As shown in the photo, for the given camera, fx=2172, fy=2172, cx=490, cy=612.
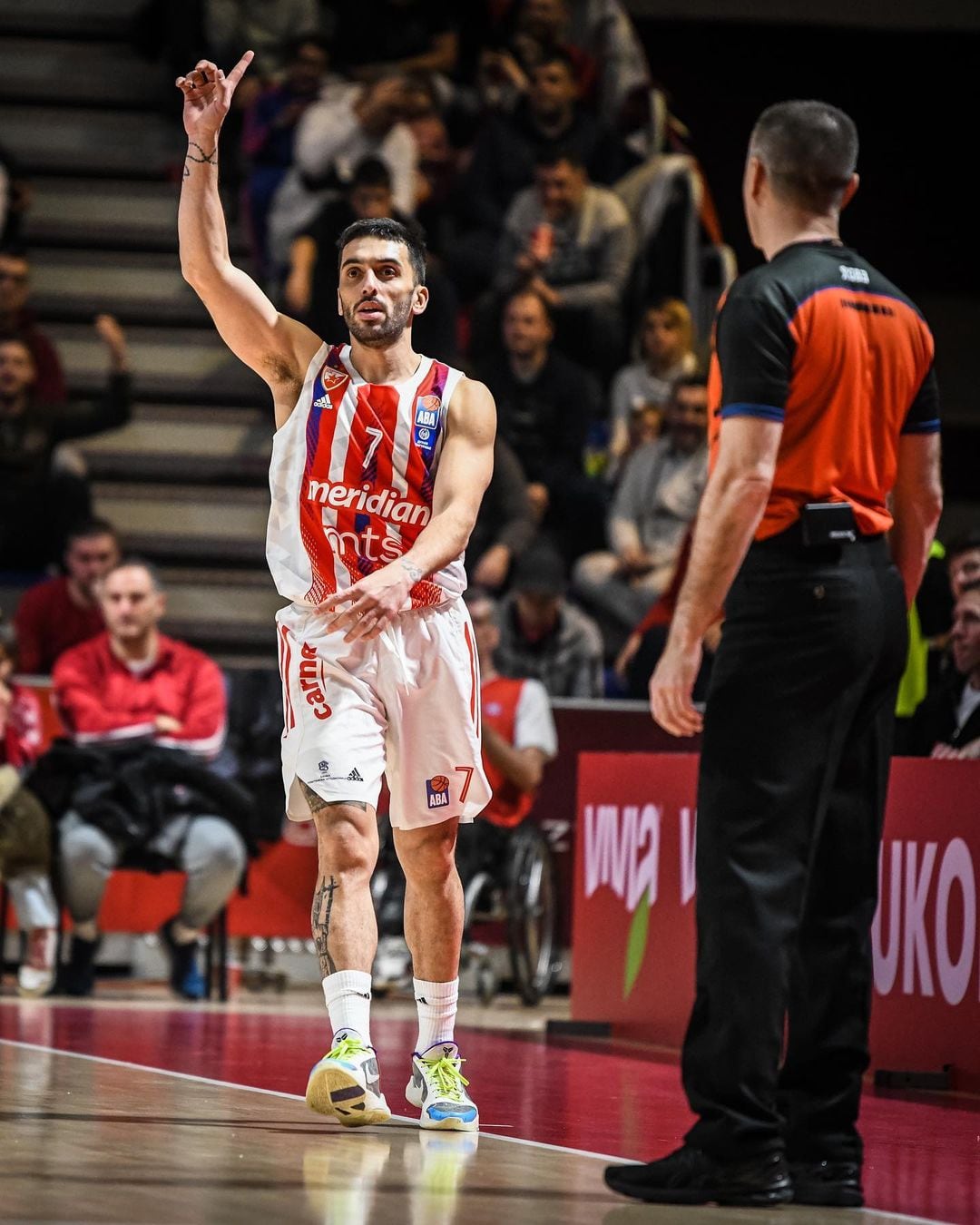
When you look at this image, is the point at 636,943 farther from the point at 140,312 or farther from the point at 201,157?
the point at 140,312

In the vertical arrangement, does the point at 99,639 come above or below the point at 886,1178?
above

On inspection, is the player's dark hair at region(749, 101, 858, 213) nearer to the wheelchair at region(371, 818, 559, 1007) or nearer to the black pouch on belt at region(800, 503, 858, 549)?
the black pouch on belt at region(800, 503, 858, 549)

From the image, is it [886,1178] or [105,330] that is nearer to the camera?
[886,1178]

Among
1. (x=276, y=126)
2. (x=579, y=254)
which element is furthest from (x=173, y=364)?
(x=579, y=254)

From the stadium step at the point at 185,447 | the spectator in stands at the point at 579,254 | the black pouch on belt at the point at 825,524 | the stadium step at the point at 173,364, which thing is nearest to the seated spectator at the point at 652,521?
the spectator in stands at the point at 579,254

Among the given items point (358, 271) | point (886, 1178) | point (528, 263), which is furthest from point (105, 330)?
point (886, 1178)

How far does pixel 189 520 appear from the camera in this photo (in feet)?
42.4

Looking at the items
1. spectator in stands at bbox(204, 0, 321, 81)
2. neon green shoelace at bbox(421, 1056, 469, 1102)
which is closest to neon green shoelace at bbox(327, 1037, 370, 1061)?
neon green shoelace at bbox(421, 1056, 469, 1102)

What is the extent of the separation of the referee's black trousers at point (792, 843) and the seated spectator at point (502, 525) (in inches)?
287

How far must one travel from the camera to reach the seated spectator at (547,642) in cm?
1090

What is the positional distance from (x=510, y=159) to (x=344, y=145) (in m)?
0.98

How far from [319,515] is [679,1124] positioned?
166 cm

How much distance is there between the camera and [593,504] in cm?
1190

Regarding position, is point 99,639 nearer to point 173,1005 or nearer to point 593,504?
point 173,1005
